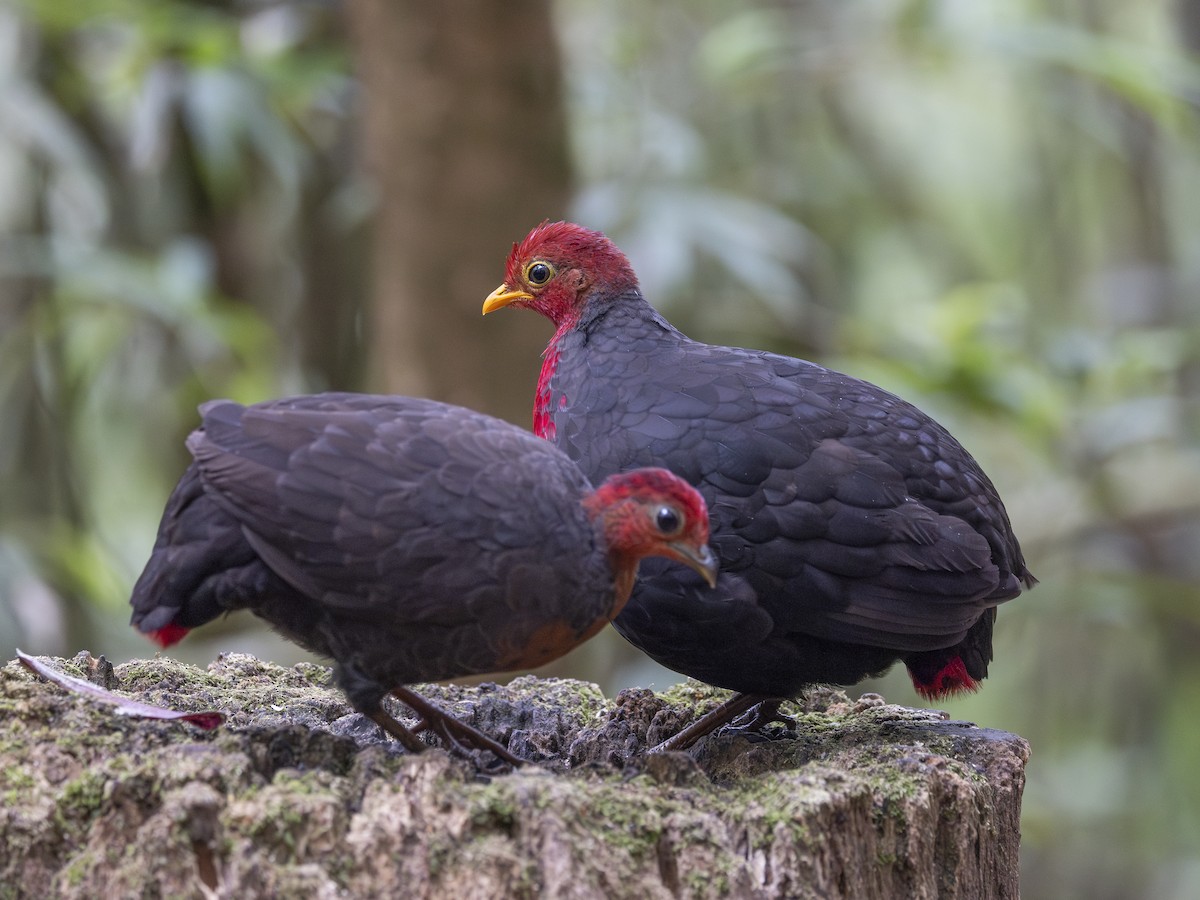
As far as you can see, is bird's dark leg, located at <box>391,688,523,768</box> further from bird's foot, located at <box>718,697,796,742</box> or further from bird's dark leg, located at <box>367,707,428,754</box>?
bird's foot, located at <box>718,697,796,742</box>

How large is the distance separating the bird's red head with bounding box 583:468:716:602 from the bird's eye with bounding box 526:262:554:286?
1.25 meters

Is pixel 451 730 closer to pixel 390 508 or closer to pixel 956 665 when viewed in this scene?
pixel 390 508

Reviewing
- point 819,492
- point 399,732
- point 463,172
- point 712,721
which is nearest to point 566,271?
point 819,492

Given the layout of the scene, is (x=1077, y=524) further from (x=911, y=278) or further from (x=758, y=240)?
(x=911, y=278)

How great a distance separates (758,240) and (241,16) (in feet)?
10.5

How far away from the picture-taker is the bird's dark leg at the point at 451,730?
3.06m

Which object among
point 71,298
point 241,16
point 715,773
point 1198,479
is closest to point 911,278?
point 1198,479

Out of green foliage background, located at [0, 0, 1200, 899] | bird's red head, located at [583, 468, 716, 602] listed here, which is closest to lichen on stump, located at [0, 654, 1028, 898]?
bird's red head, located at [583, 468, 716, 602]

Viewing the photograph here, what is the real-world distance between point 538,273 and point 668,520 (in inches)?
54.7

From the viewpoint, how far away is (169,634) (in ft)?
9.33

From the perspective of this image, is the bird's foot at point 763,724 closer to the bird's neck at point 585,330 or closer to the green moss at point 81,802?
the bird's neck at point 585,330

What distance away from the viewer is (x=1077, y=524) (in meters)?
6.38

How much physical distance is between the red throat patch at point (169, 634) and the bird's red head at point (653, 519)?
92 cm

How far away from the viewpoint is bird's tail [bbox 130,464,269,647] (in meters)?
2.71
